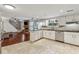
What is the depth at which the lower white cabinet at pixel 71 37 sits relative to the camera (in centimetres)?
155

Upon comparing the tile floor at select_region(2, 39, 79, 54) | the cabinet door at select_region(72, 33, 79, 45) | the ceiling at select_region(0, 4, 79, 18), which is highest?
the ceiling at select_region(0, 4, 79, 18)

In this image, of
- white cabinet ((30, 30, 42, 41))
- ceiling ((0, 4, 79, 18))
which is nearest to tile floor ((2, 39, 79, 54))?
white cabinet ((30, 30, 42, 41))

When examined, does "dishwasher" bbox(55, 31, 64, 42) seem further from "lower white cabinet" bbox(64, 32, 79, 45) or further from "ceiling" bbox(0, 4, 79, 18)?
"ceiling" bbox(0, 4, 79, 18)

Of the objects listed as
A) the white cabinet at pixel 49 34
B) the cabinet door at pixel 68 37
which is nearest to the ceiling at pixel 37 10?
the white cabinet at pixel 49 34

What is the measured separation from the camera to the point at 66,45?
1.58 meters

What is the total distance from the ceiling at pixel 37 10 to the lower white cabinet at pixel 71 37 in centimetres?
41

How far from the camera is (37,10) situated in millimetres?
1502

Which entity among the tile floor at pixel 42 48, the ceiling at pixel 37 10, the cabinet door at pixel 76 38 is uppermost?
the ceiling at pixel 37 10

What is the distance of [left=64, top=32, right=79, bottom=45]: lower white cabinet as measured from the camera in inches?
61.1

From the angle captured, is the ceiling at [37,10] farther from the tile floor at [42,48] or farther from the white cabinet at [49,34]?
the tile floor at [42,48]

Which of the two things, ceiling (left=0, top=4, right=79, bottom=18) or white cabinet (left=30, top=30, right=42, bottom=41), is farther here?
white cabinet (left=30, top=30, right=42, bottom=41)

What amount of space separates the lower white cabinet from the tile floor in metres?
0.09

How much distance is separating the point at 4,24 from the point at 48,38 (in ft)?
2.61
